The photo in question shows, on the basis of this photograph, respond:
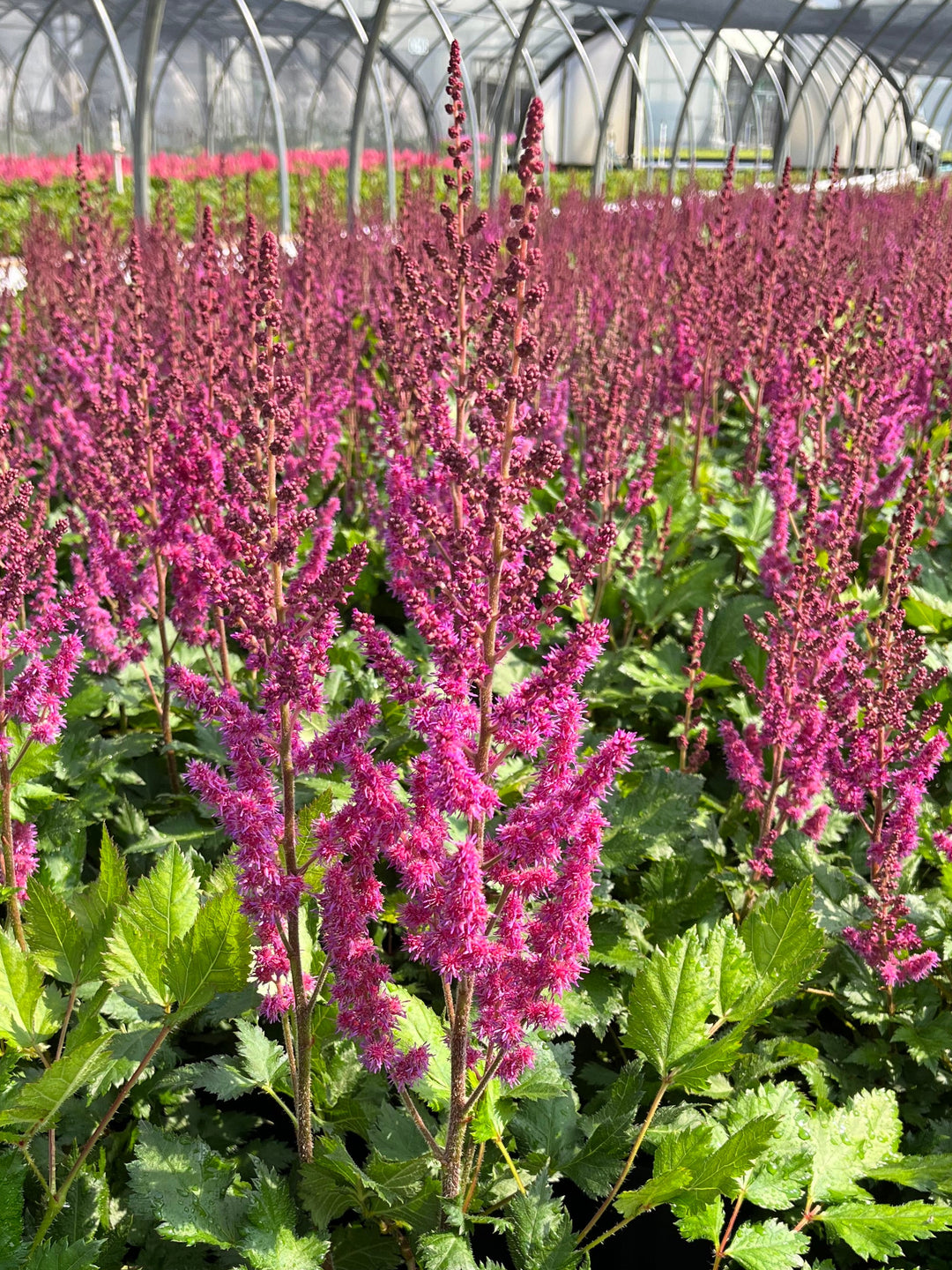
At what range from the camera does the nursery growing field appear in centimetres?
162

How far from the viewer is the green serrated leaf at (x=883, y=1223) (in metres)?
1.81

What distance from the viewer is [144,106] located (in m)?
7.99

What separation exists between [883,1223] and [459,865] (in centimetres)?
110

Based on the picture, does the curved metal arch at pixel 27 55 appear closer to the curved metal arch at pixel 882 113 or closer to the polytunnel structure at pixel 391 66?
the polytunnel structure at pixel 391 66

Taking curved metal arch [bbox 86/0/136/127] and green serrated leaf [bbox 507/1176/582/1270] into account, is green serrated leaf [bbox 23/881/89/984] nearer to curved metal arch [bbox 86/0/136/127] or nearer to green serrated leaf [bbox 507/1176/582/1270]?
green serrated leaf [bbox 507/1176/582/1270]

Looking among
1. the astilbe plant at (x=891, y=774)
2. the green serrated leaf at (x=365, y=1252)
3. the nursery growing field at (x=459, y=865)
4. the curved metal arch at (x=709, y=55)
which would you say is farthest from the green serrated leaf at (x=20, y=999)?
the curved metal arch at (x=709, y=55)

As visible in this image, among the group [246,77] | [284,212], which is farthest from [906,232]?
[246,77]

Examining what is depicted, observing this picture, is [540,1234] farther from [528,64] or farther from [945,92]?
[945,92]

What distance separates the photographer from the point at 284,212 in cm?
1112

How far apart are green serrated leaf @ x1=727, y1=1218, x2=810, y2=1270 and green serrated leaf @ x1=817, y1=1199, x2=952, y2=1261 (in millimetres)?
88

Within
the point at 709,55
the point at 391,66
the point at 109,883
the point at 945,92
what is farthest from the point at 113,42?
the point at 945,92

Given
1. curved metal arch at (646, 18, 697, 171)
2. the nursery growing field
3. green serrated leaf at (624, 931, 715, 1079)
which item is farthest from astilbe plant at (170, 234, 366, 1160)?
curved metal arch at (646, 18, 697, 171)

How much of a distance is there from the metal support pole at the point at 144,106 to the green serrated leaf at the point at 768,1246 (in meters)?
7.77

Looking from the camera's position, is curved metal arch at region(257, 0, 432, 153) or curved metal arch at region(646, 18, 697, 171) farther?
curved metal arch at region(257, 0, 432, 153)
